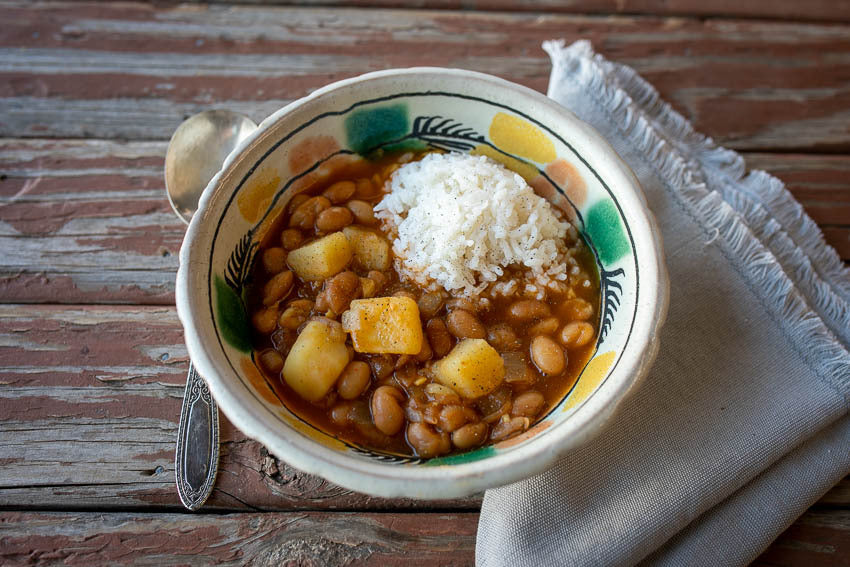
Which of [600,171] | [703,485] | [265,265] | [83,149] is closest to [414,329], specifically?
[265,265]

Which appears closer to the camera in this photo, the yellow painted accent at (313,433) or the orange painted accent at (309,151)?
the yellow painted accent at (313,433)

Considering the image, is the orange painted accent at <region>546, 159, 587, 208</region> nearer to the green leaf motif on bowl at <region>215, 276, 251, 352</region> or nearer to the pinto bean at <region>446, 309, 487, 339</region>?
the pinto bean at <region>446, 309, 487, 339</region>

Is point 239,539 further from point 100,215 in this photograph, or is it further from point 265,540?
point 100,215

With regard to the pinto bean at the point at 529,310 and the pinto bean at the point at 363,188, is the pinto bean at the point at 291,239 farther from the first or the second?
the pinto bean at the point at 529,310

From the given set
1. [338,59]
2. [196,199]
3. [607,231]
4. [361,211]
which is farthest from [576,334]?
[338,59]

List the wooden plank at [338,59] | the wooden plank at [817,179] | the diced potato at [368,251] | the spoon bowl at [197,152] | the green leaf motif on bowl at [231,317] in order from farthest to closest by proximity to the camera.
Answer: the wooden plank at [338,59]
the wooden plank at [817,179]
the spoon bowl at [197,152]
the diced potato at [368,251]
the green leaf motif on bowl at [231,317]

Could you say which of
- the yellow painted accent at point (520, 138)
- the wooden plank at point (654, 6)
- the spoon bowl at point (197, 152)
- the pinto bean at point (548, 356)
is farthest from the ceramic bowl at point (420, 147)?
the wooden plank at point (654, 6)

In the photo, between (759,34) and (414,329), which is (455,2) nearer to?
(759,34)
